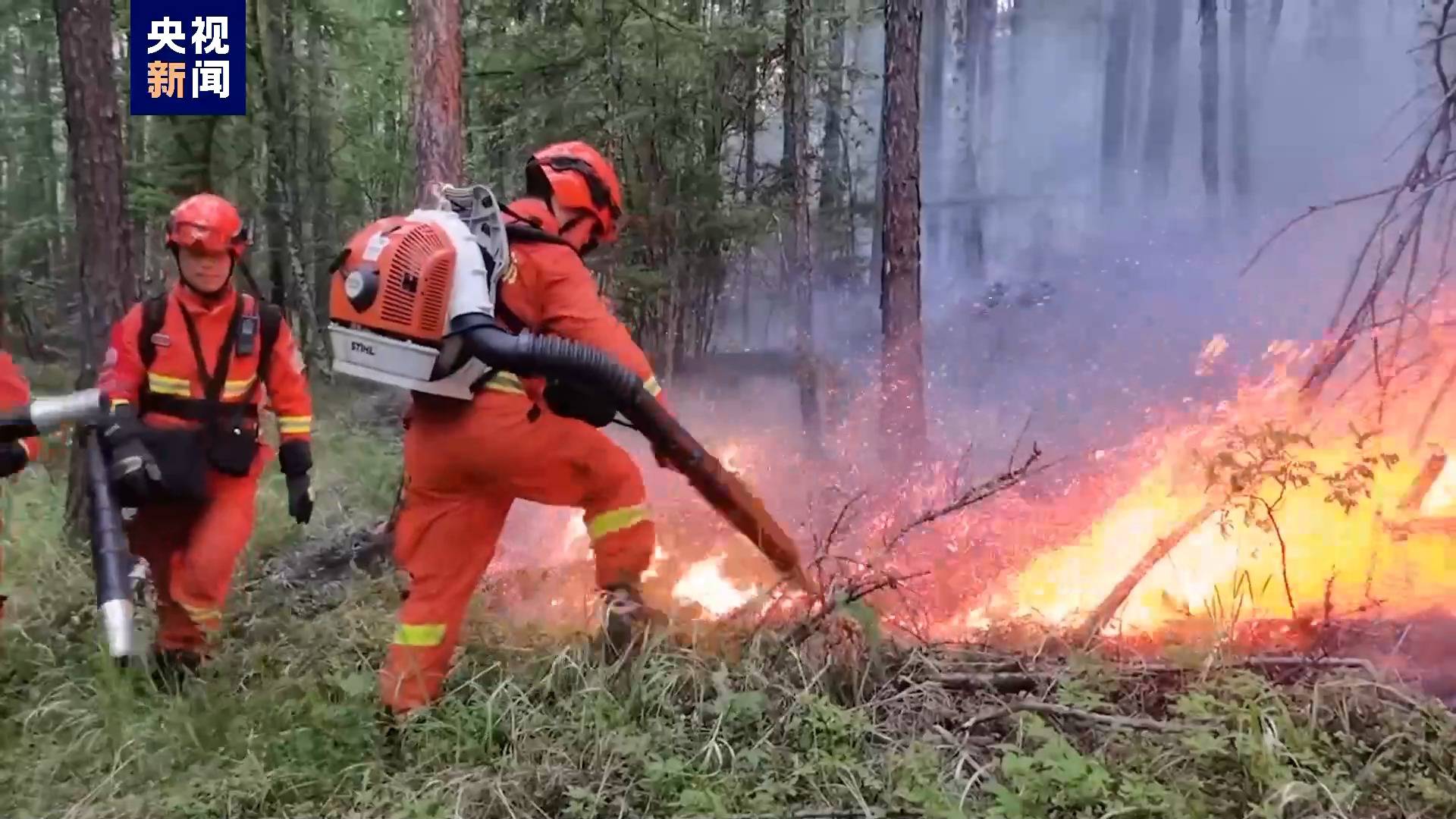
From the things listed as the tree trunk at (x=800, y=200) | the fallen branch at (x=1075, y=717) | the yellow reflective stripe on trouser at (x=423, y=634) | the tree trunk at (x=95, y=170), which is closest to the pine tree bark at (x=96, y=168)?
the tree trunk at (x=95, y=170)

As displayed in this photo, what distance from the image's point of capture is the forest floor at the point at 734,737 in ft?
10.1

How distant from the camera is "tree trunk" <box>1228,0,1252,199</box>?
19.4ft

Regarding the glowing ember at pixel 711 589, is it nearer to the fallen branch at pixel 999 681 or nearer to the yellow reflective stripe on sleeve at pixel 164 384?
the fallen branch at pixel 999 681

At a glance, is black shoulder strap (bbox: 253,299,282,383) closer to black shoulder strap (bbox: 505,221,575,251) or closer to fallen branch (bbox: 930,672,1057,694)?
black shoulder strap (bbox: 505,221,575,251)

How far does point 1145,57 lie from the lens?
20.8 feet

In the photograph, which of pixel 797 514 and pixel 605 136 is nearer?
pixel 797 514

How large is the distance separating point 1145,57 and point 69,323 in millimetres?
11297

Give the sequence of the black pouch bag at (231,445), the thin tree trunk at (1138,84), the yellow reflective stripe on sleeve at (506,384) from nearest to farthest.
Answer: the yellow reflective stripe on sleeve at (506,384) → the black pouch bag at (231,445) → the thin tree trunk at (1138,84)

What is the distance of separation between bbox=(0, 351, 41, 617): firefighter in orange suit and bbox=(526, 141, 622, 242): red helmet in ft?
7.10

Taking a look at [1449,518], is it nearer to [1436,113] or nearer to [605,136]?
[1436,113]

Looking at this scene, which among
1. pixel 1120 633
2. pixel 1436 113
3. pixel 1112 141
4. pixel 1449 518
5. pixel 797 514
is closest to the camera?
pixel 1120 633

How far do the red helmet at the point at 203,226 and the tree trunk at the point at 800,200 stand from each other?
13.0 feet

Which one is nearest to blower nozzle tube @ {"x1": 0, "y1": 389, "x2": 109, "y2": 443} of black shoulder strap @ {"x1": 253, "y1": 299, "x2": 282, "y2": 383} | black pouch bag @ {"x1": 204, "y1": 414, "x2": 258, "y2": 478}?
black pouch bag @ {"x1": 204, "y1": 414, "x2": 258, "y2": 478}

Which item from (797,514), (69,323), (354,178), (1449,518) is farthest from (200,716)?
(69,323)
